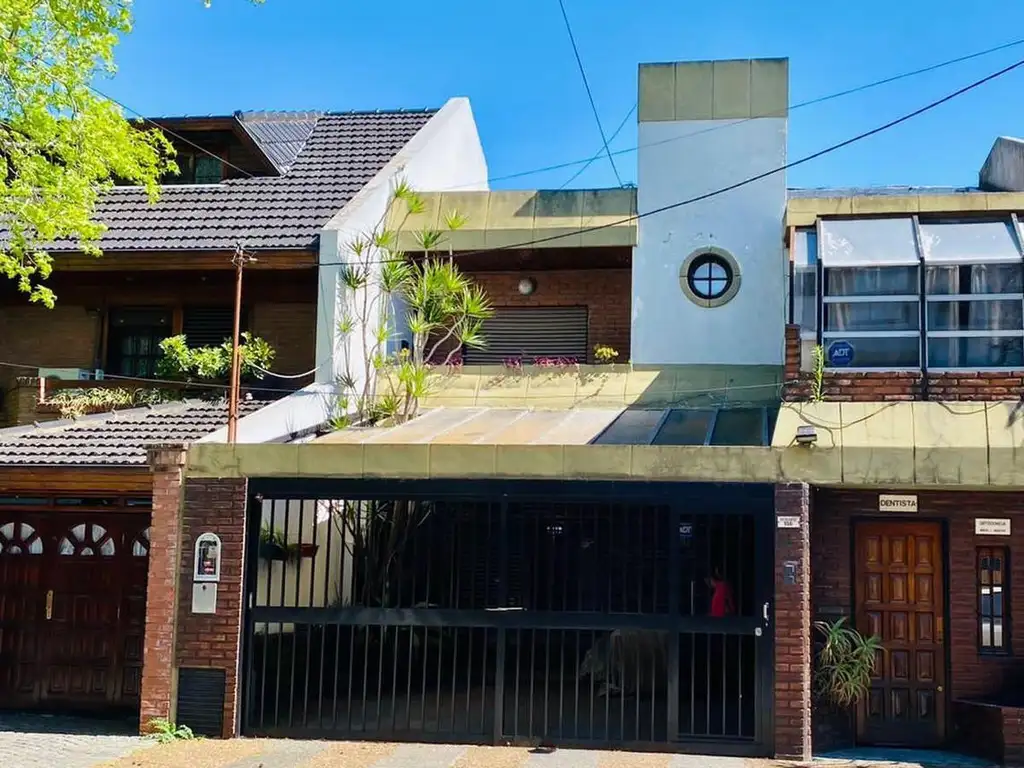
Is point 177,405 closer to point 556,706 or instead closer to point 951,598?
point 556,706

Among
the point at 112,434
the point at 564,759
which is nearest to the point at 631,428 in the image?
the point at 564,759

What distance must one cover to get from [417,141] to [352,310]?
3.43m

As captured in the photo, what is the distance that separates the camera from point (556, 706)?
34.4ft

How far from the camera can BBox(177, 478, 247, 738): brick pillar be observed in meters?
10.7

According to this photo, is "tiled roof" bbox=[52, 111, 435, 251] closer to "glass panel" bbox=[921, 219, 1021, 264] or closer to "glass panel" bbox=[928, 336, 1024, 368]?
"glass panel" bbox=[921, 219, 1021, 264]

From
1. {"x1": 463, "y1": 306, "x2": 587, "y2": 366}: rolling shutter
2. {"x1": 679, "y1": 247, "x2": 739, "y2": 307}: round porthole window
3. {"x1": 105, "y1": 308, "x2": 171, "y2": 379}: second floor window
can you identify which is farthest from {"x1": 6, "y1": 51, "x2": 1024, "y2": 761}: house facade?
{"x1": 105, "y1": 308, "x2": 171, "y2": 379}: second floor window

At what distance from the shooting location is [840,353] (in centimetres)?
1251

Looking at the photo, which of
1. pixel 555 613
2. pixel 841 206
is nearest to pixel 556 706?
pixel 555 613

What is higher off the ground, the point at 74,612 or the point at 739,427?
the point at 739,427

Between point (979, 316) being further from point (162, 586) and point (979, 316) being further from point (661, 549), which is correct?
point (162, 586)

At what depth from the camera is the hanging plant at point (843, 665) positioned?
35.5ft

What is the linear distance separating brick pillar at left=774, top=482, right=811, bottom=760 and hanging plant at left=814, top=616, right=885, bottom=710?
0.81 m

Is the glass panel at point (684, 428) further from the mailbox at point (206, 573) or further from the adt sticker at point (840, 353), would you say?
the mailbox at point (206, 573)

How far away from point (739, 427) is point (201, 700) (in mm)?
6366
